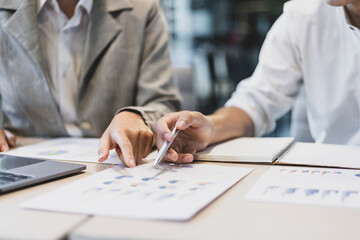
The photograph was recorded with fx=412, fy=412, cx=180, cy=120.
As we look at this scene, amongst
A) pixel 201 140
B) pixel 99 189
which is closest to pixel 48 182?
pixel 99 189

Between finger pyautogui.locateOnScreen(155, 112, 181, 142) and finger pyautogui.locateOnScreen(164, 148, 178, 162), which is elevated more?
finger pyautogui.locateOnScreen(155, 112, 181, 142)

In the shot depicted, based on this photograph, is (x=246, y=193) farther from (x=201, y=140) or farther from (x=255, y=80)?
(x=255, y=80)

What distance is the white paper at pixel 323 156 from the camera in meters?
0.78

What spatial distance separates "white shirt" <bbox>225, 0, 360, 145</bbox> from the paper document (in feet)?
0.89

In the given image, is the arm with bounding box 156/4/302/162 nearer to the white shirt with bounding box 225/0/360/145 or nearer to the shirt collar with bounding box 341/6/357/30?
the white shirt with bounding box 225/0/360/145

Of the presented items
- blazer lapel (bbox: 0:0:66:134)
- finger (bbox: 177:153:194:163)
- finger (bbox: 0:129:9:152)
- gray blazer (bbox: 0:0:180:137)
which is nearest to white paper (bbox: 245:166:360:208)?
finger (bbox: 177:153:194:163)

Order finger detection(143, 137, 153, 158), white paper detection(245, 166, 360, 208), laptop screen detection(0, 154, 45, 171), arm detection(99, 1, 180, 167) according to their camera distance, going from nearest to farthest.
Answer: white paper detection(245, 166, 360, 208), laptop screen detection(0, 154, 45, 171), finger detection(143, 137, 153, 158), arm detection(99, 1, 180, 167)

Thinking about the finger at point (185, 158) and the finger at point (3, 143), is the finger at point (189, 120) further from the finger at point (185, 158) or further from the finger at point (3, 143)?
the finger at point (3, 143)

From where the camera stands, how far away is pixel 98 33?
119 cm

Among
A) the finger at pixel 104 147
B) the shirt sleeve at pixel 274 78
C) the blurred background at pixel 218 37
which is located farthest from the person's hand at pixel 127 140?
the blurred background at pixel 218 37

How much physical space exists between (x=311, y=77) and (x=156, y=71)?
0.47 m

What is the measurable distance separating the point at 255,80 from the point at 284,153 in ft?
1.45

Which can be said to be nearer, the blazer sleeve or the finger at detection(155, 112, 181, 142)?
the finger at detection(155, 112, 181, 142)

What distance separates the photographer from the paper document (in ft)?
2.71
